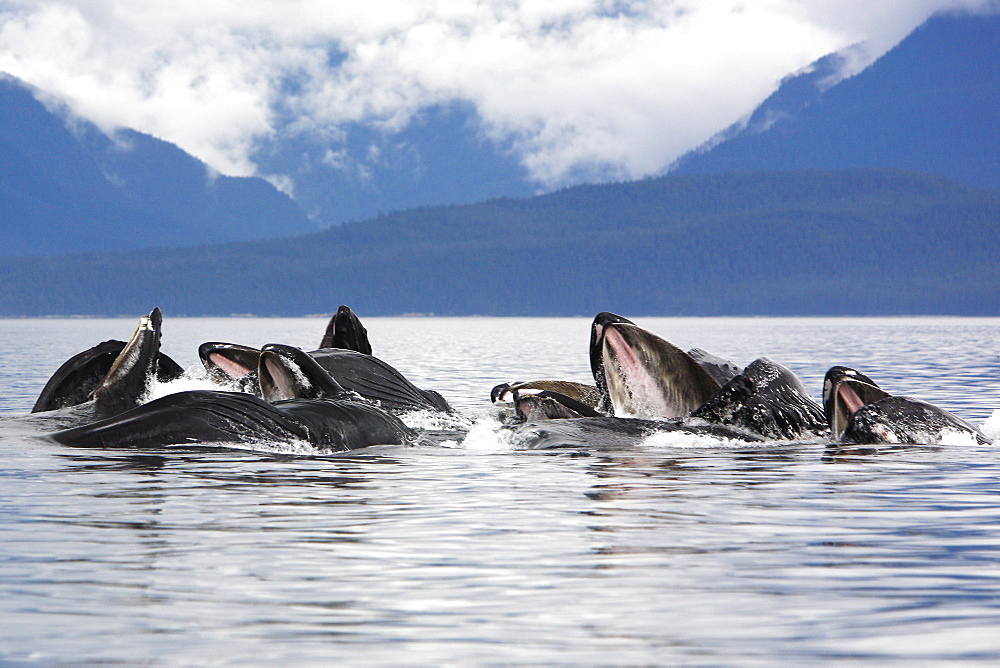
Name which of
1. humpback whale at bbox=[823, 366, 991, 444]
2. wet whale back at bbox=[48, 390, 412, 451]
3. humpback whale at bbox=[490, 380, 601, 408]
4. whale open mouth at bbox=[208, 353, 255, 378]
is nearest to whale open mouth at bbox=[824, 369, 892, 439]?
humpback whale at bbox=[823, 366, 991, 444]

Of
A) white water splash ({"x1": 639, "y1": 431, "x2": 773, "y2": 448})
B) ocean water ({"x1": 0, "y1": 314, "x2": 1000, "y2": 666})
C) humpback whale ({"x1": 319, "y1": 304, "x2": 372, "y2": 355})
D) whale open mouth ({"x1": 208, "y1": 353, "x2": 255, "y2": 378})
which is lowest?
ocean water ({"x1": 0, "y1": 314, "x2": 1000, "y2": 666})

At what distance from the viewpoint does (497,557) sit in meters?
6.77

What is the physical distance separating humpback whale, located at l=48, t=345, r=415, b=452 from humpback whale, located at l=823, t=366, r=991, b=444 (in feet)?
14.5

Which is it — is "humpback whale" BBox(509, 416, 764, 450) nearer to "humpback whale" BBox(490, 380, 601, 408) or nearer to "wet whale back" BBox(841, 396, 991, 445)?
"wet whale back" BBox(841, 396, 991, 445)

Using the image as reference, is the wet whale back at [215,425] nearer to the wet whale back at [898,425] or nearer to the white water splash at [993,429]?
the wet whale back at [898,425]

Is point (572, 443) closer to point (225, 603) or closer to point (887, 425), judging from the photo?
point (887, 425)

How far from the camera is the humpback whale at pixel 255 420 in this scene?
1143 cm

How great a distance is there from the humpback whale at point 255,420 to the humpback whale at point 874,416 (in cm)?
442

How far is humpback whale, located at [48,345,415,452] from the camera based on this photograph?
11430mm

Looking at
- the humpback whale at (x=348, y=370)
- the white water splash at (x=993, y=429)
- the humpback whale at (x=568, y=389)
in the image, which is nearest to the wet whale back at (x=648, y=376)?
the humpback whale at (x=348, y=370)

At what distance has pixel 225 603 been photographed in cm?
560

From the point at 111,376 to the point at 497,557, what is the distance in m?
7.42

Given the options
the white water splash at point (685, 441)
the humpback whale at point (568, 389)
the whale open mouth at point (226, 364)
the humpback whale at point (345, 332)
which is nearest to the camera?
the white water splash at point (685, 441)

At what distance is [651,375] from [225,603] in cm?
787
